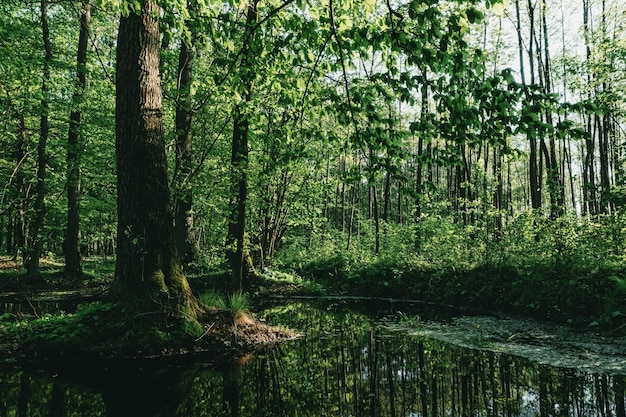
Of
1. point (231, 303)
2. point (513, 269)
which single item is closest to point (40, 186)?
point (231, 303)

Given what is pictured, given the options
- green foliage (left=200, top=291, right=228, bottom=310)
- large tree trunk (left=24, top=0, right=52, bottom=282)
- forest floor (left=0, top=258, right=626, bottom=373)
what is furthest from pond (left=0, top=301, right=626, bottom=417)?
large tree trunk (left=24, top=0, right=52, bottom=282)

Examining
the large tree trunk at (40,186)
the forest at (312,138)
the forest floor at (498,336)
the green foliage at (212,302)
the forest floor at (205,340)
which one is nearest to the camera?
the forest at (312,138)

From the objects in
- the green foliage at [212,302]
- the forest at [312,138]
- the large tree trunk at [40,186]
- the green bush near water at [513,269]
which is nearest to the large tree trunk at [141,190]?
the forest at [312,138]

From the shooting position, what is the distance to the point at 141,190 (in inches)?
233

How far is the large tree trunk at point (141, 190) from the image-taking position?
19.3ft

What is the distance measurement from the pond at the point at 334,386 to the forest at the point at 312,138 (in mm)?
1548

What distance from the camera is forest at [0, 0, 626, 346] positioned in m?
3.40

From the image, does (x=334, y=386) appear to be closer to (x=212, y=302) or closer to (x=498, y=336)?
(x=212, y=302)

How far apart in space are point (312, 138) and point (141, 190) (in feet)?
18.8

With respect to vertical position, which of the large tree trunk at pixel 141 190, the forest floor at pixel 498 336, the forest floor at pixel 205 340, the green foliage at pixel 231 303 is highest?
the large tree trunk at pixel 141 190

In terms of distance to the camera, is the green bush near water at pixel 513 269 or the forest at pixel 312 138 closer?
the forest at pixel 312 138

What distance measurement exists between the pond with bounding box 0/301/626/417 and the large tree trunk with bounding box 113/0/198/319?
1.06 metres

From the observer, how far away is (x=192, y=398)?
13.7 ft

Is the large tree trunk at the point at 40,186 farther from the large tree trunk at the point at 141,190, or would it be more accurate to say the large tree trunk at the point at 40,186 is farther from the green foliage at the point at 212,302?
the large tree trunk at the point at 141,190
